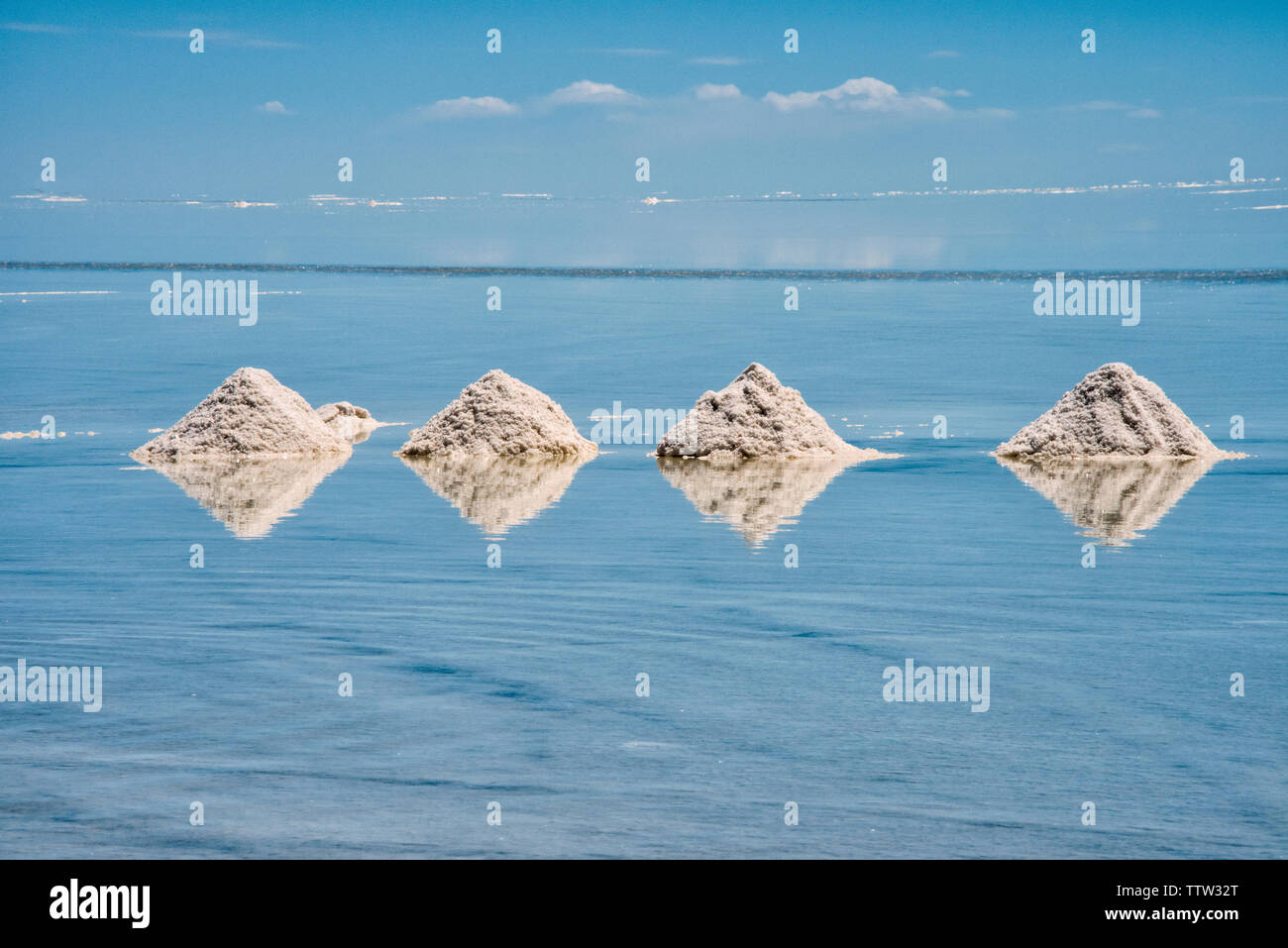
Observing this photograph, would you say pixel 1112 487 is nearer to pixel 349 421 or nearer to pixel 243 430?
pixel 349 421

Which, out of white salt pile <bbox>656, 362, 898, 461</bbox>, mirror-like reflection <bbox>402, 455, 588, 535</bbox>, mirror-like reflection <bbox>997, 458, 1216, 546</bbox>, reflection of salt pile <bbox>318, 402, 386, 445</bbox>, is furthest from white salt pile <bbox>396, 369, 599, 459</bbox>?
mirror-like reflection <bbox>997, 458, 1216, 546</bbox>

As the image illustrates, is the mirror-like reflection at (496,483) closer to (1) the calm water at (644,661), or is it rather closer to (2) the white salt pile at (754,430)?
(1) the calm water at (644,661)

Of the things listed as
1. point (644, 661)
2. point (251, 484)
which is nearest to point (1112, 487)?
point (644, 661)

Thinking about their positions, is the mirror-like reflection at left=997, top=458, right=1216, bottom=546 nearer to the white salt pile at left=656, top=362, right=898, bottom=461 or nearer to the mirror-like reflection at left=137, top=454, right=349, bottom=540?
the white salt pile at left=656, top=362, right=898, bottom=461

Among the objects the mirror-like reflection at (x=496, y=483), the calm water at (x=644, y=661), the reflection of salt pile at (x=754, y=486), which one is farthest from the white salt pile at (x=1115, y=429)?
the mirror-like reflection at (x=496, y=483)

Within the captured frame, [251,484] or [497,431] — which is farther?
[497,431]

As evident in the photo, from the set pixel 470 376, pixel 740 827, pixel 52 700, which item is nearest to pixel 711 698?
pixel 740 827
